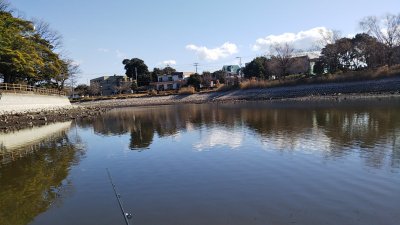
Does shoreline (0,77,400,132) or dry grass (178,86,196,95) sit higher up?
dry grass (178,86,196,95)

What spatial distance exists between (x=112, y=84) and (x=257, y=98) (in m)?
57.8

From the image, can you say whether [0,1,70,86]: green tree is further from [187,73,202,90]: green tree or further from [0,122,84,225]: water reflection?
[187,73,202,90]: green tree

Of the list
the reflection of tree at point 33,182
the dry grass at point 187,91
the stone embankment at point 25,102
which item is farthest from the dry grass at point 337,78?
the reflection of tree at point 33,182

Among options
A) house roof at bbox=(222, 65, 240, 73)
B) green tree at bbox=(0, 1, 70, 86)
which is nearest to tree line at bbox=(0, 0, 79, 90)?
green tree at bbox=(0, 1, 70, 86)

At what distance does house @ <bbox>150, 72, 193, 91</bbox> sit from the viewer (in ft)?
324

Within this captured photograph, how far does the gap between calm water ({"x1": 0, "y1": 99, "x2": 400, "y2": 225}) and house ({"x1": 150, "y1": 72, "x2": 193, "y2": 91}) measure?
274ft

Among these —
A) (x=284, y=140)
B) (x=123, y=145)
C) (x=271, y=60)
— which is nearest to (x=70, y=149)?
(x=123, y=145)

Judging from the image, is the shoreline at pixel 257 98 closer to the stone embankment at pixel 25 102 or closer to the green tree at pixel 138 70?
the stone embankment at pixel 25 102

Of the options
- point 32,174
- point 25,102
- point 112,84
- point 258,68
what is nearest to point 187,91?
point 258,68

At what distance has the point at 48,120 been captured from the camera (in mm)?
32406

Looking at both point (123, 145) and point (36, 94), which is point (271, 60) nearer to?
point (36, 94)

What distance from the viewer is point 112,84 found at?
354 feet

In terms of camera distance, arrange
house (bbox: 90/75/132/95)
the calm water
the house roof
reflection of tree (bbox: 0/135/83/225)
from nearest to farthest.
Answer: the calm water, reflection of tree (bbox: 0/135/83/225), house (bbox: 90/75/132/95), the house roof

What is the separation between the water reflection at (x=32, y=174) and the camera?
300 inches
